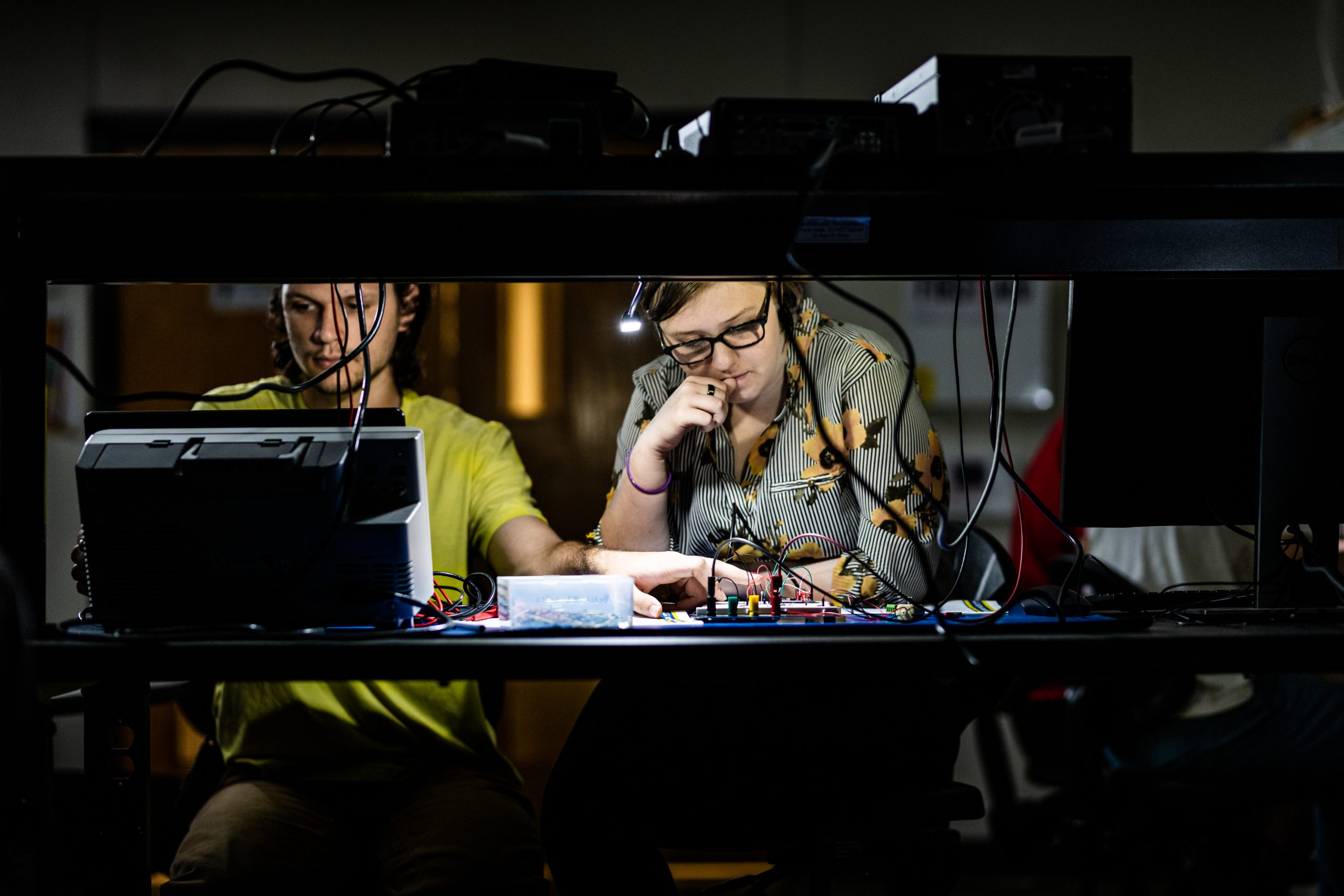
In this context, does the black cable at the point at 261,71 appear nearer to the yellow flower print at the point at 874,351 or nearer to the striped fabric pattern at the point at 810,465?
the striped fabric pattern at the point at 810,465

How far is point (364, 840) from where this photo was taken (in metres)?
1.45

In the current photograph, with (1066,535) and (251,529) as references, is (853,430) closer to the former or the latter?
(1066,535)

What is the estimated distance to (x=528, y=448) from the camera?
311 centimetres

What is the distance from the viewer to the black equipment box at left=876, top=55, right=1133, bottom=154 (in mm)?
1213

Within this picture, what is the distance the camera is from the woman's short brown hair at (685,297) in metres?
1.62

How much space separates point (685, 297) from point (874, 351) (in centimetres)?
37

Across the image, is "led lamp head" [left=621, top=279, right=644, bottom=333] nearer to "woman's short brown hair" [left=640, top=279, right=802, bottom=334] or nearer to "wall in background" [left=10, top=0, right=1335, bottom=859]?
"woman's short brown hair" [left=640, top=279, right=802, bottom=334]

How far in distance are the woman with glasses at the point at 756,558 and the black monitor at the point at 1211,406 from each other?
0.93ft

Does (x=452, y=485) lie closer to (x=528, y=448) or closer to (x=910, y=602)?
(x=910, y=602)

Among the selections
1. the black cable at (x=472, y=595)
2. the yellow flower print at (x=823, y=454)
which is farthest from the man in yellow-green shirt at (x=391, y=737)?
the yellow flower print at (x=823, y=454)

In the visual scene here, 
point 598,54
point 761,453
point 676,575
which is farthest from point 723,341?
point 598,54

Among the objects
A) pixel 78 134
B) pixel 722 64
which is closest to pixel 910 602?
pixel 722 64

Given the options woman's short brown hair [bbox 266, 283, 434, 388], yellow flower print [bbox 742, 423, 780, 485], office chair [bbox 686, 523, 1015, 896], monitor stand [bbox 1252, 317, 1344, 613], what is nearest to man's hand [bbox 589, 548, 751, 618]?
yellow flower print [bbox 742, 423, 780, 485]

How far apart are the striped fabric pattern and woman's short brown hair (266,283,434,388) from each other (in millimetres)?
424
